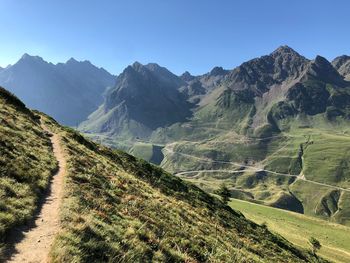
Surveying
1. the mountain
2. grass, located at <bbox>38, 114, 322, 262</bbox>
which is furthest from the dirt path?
grass, located at <bbox>38, 114, 322, 262</bbox>

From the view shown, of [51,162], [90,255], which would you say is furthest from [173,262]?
[51,162]

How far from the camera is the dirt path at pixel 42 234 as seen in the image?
11.4 meters

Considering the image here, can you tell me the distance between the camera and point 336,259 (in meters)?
71.7

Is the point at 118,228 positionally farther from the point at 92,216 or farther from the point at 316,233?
the point at 316,233

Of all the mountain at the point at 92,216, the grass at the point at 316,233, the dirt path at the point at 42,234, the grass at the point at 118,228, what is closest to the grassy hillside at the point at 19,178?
the mountain at the point at 92,216

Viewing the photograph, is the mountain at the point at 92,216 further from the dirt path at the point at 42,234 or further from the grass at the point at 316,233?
the grass at the point at 316,233

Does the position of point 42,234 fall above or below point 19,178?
below

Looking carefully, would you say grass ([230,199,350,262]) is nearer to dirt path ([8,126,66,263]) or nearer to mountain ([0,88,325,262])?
mountain ([0,88,325,262])

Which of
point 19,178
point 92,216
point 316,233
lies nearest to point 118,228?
point 92,216

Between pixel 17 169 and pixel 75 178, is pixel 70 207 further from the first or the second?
pixel 75 178

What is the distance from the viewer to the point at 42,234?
13.4 metres

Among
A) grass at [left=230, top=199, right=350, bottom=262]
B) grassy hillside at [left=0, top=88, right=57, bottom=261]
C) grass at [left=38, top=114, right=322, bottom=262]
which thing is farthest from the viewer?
grass at [left=230, top=199, right=350, bottom=262]

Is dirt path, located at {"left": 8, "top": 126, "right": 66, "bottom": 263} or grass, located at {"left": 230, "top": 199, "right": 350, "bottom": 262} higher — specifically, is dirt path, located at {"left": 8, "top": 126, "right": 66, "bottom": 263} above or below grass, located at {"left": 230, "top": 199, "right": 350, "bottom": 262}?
below

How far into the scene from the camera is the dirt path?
11.4m
